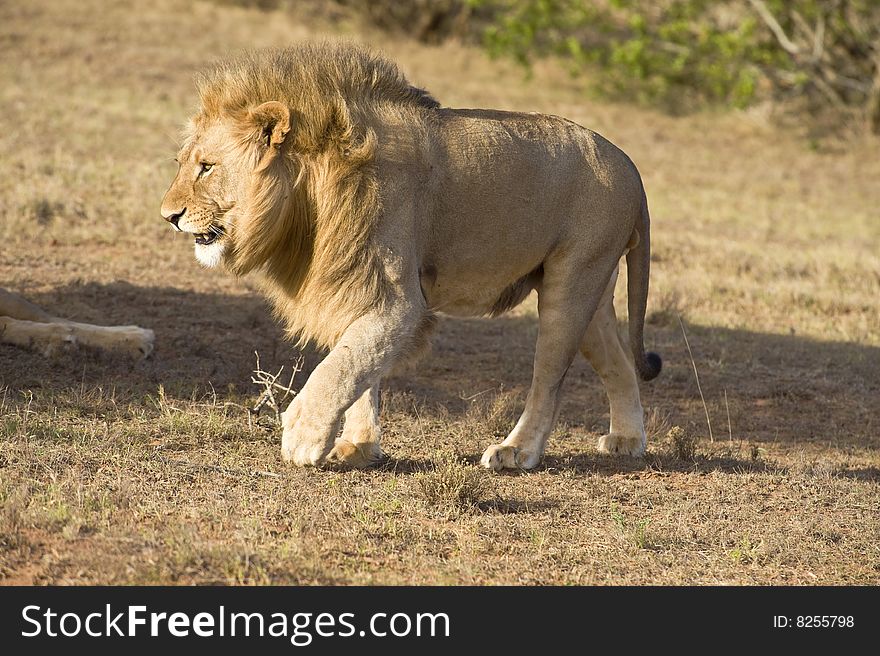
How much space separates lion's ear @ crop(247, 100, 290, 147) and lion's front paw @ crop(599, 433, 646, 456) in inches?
92.0

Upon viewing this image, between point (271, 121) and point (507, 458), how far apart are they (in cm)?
186

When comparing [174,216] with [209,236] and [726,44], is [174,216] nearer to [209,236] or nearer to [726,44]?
[209,236]

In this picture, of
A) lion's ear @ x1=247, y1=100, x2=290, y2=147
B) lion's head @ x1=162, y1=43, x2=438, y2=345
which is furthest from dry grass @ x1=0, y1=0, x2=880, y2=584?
lion's ear @ x1=247, y1=100, x2=290, y2=147

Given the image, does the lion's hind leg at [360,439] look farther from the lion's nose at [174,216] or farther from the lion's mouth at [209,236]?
the lion's nose at [174,216]

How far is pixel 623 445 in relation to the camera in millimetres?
6141

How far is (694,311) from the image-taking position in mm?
10086

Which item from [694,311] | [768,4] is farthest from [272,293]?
[768,4]

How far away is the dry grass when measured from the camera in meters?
Result: 4.43

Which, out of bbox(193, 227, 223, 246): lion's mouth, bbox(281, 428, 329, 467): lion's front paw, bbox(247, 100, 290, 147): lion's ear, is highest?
bbox(247, 100, 290, 147): lion's ear

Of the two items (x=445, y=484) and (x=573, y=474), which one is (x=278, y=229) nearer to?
(x=445, y=484)

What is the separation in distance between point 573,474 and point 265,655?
2.37m

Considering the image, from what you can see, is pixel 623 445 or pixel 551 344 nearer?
pixel 551 344

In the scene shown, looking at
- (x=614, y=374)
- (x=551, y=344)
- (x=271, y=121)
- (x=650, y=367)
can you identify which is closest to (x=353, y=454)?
(x=551, y=344)

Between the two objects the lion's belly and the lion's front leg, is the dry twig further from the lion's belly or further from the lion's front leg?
the lion's belly
